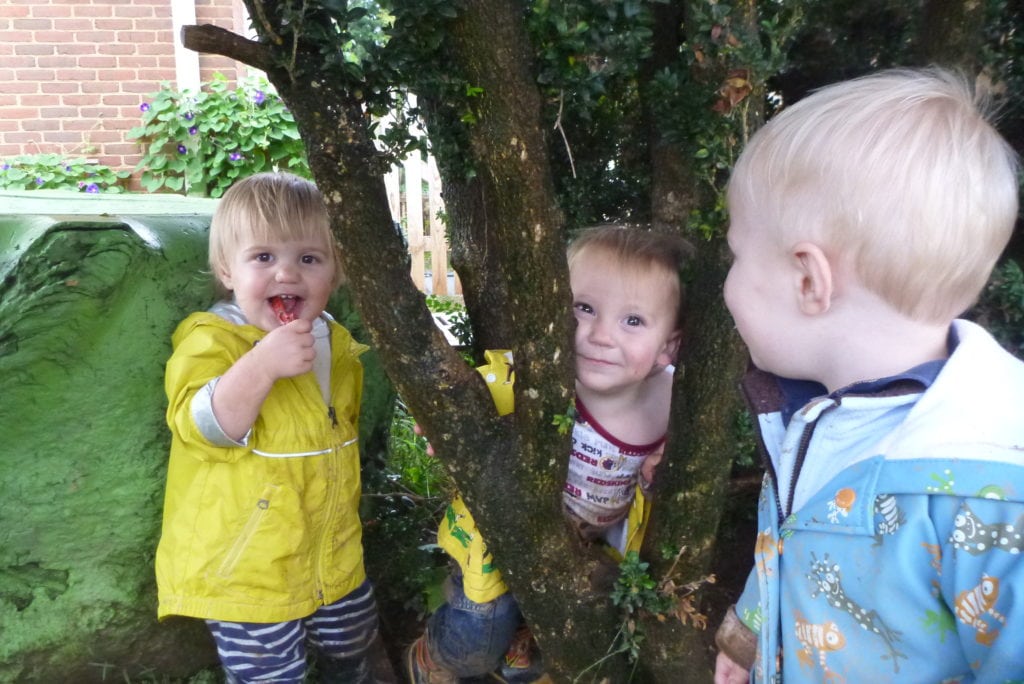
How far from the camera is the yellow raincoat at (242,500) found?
2016mm

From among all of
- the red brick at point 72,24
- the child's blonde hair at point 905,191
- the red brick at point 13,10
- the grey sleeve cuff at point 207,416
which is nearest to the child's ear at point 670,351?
the child's blonde hair at point 905,191

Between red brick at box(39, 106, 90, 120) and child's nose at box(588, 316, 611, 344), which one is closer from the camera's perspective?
child's nose at box(588, 316, 611, 344)

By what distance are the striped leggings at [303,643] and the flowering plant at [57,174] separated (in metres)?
7.54

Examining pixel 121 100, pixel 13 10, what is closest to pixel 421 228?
pixel 121 100

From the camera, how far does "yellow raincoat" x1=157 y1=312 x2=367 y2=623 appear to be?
202 cm

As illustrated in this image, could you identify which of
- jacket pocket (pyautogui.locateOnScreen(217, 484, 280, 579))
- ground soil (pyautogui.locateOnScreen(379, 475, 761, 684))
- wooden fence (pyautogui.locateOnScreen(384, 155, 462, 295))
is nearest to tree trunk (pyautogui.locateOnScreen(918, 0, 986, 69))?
ground soil (pyautogui.locateOnScreen(379, 475, 761, 684))

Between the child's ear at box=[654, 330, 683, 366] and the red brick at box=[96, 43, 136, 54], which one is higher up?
the red brick at box=[96, 43, 136, 54]

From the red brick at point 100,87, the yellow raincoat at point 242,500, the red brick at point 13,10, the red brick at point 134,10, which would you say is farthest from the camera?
the red brick at point 100,87

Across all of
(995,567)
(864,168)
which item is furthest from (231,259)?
(995,567)

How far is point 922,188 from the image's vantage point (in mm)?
1147

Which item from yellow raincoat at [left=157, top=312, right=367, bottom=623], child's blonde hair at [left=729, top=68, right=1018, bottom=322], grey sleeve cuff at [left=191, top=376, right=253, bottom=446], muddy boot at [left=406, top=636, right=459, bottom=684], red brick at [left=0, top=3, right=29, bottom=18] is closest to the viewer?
child's blonde hair at [left=729, top=68, right=1018, bottom=322]

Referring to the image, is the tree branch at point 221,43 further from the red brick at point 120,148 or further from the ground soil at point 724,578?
the red brick at point 120,148

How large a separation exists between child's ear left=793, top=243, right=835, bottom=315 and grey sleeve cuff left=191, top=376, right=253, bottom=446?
4.25 feet

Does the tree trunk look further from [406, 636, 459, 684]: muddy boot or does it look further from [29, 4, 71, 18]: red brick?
[29, 4, 71, 18]: red brick
